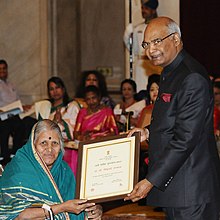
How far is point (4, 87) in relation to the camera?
1101cm

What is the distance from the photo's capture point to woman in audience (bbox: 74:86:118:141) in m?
8.85

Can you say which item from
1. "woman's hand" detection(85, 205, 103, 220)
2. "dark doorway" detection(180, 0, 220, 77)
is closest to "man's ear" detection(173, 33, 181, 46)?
"woman's hand" detection(85, 205, 103, 220)

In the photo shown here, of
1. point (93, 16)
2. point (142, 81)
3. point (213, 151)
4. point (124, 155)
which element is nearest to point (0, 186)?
point (124, 155)

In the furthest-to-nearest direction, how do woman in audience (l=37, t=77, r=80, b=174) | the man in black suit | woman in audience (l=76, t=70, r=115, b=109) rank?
woman in audience (l=76, t=70, r=115, b=109) < woman in audience (l=37, t=77, r=80, b=174) < the man in black suit

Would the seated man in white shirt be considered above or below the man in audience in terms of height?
below

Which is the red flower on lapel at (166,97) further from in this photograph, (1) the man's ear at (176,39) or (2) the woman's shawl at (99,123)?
(2) the woman's shawl at (99,123)

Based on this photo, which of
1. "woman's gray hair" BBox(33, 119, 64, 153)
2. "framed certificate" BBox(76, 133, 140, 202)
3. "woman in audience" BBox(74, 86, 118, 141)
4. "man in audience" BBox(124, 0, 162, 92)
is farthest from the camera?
"man in audience" BBox(124, 0, 162, 92)

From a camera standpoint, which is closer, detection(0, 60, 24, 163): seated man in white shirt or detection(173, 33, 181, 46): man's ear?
detection(173, 33, 181, 46): man's ear

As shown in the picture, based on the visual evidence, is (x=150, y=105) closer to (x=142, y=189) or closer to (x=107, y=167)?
(x=107, y=167)

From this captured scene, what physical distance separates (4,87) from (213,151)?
693 centimetres

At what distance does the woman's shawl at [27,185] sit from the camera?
476cm

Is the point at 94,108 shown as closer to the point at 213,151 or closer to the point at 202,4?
the point at 202,4

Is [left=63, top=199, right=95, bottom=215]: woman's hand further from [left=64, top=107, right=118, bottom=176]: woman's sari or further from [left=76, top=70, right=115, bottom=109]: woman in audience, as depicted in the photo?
[left=76, top=70, right=115, bottom=109]: woman in audience

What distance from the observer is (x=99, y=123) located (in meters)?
8.89
